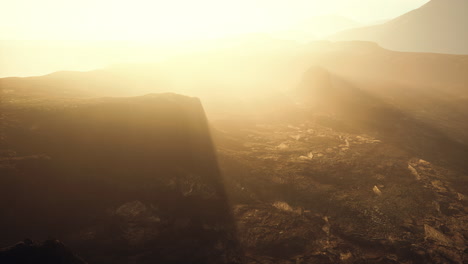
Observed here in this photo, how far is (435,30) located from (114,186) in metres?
204

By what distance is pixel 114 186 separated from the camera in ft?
45.9

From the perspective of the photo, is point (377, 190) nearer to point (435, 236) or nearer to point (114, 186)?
point (435, 236)

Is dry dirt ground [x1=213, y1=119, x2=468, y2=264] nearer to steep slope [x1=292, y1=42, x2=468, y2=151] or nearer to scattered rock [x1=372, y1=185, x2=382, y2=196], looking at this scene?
scattered rock [x1=372, y1=185, x2=382, y2=196]

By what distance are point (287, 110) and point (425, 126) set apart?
2045 centimetres

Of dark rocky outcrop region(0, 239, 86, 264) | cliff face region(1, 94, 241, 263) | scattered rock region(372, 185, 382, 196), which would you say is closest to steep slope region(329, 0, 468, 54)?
scattered rock region(372, 185, 382, 196)

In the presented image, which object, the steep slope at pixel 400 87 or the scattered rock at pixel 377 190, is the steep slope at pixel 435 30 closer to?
the steep slope at pixel 400 87

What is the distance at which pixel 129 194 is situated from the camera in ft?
45.1

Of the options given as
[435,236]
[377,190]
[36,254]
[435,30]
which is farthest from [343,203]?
[435,30]

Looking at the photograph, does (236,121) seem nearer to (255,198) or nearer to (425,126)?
(255,198)

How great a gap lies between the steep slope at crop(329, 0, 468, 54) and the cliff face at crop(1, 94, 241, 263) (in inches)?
7169

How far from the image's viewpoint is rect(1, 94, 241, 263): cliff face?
11.2 meters

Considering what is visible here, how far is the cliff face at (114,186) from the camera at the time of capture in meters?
11.2

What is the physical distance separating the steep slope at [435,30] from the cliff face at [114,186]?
182 metres

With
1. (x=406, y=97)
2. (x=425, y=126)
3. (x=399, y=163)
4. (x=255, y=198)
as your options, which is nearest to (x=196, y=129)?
(x=255, y=198)
